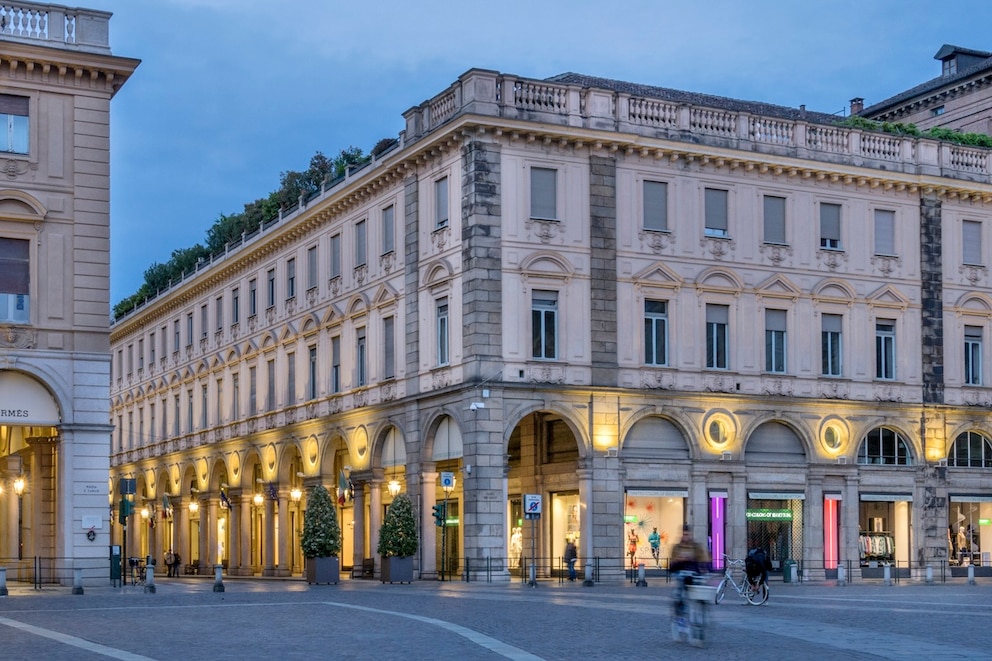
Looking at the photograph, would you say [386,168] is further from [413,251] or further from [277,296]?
[277,296]

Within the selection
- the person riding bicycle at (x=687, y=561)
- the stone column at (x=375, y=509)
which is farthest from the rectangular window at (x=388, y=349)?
the person riding bicycle at (x=687, y=561)

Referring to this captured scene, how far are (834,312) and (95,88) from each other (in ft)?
90.9

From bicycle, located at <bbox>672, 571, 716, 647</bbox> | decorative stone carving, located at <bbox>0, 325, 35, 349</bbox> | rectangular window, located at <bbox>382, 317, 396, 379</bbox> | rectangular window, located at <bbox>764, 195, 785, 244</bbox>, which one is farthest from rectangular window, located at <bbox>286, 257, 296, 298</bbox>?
bicycle, located at <bbox>672, 571, 716, 647</bbox>

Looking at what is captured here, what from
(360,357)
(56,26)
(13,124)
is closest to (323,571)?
(360,357)

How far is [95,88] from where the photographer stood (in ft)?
147

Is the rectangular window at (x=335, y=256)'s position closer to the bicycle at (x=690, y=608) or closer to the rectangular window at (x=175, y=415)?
the rectangular window at (x=175, y=415)

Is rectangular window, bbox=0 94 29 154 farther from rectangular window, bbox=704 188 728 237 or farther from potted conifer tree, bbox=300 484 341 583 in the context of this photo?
rectangular window, bbox=704 188 728 237

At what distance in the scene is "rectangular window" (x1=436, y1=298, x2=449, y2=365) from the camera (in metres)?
54.6

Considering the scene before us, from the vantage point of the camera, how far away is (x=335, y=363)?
64.2m

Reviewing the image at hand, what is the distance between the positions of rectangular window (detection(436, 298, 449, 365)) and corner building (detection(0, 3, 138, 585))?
13398mm

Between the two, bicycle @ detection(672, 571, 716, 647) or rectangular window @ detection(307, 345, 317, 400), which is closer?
bicycle @ detection(672, 571, 716, 647)

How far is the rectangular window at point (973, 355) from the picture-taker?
6141 centimetres

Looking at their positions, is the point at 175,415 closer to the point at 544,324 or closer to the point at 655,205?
the point at 544,324

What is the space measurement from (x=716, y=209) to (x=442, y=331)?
34.6ft
